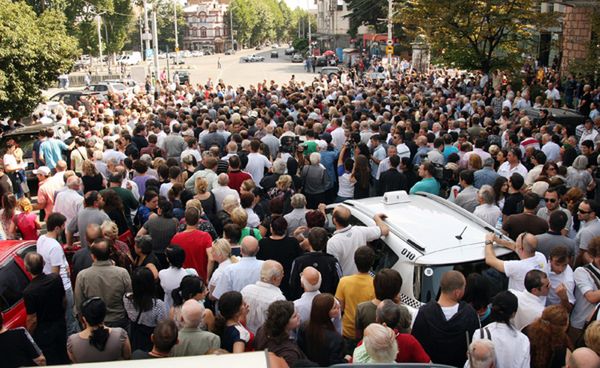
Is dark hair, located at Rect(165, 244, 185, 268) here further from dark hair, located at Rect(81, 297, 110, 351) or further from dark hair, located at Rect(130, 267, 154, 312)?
dark hair, located at Rect(81, 297, 110, 351)

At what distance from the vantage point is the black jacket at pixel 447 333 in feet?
16.5

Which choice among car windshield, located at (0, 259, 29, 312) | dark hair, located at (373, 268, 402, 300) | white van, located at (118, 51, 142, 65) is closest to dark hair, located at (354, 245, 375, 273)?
A: dark hair, located at (373, 268, 402, 300)

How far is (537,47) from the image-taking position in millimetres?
32625

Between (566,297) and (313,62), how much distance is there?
6226 cm

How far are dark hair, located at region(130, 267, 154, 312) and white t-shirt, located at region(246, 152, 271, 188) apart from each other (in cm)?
543

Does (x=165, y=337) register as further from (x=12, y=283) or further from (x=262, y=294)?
(x=12, y=283)

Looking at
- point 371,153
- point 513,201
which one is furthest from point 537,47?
point 513,201

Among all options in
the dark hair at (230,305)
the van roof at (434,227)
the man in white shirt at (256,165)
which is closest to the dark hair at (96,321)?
the dark hair at (230,305)

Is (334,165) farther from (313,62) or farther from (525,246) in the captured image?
(313,62)

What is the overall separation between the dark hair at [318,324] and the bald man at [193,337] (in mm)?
754

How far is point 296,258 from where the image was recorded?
6.55 m

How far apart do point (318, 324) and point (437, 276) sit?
1.50 metres

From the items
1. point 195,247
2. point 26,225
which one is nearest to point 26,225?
point 26,225

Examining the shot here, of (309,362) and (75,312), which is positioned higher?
(309,362)
